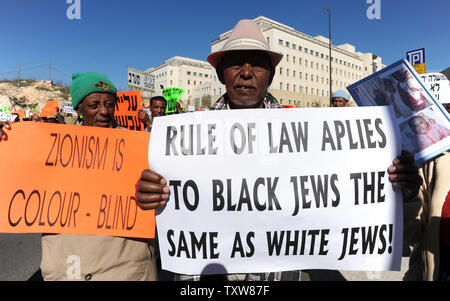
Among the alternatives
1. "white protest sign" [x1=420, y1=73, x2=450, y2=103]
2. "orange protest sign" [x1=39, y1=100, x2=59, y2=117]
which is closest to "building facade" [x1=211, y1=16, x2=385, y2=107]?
"orange protest sign" [x1=39, y1=100, x2=59, y2=117]

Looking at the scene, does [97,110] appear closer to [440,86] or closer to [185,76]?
[440,86]

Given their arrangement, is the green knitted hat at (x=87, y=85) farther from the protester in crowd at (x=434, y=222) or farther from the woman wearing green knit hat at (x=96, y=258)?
the protester in crowd at (x=434, y=222)

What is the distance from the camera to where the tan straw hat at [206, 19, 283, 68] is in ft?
5.52

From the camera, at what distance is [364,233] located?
1417mm

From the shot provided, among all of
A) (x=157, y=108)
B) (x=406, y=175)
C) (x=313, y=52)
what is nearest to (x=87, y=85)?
(x=406, y=175)

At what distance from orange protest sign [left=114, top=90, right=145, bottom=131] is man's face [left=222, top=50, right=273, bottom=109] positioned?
3833 millimetres

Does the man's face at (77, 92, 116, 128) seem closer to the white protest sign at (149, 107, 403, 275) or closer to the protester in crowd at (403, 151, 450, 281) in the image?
the white protest sign at (149, 107, 403, 275)

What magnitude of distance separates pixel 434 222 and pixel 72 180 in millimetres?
2274

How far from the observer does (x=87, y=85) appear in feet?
6.47

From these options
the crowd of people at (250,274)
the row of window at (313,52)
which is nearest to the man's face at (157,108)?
the crowd of people at (250,274)

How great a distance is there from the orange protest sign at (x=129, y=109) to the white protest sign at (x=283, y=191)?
407 cm

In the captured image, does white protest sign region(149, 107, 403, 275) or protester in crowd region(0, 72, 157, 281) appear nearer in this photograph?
white protest sign region(149, 107, 403, 275)

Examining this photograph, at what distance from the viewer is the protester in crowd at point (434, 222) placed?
1.57m
